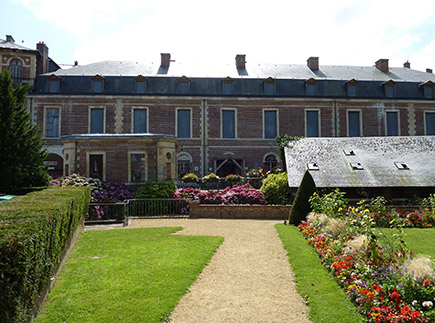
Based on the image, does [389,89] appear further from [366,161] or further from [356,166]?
[356,166]

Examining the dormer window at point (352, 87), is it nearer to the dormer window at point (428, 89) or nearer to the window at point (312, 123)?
the window at point (312, 123)

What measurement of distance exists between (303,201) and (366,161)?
5.14m

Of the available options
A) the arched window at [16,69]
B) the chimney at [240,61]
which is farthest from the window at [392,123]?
→ the arched window at [16,69]

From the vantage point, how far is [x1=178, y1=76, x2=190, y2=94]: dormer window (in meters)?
26.7

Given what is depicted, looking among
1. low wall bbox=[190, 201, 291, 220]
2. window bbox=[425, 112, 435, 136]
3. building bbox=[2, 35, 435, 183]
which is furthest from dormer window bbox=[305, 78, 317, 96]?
low wall bbox=[190, 201, 291, 220]

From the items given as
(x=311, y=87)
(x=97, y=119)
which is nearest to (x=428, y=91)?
(x=311, y=87)

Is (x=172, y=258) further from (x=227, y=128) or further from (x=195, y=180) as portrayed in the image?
(x=227, y=128)

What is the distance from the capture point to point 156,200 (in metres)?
15.0

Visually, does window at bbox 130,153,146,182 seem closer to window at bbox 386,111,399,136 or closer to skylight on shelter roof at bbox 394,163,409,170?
skylight on shelter roof at bbox 394,163,409,170

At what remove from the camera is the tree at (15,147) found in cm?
1281

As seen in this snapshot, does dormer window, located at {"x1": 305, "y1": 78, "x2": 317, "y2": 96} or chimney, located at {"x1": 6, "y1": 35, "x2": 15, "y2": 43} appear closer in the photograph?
dormer window, located at {"x1": 305, "y1": 78, "x2": 317, "y2": 96}

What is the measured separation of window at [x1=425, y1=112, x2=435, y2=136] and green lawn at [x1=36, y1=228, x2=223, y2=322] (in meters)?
26.2

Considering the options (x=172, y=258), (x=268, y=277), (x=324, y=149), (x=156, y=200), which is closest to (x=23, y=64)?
(x=156, y=200)

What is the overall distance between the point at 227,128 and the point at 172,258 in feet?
67.8
